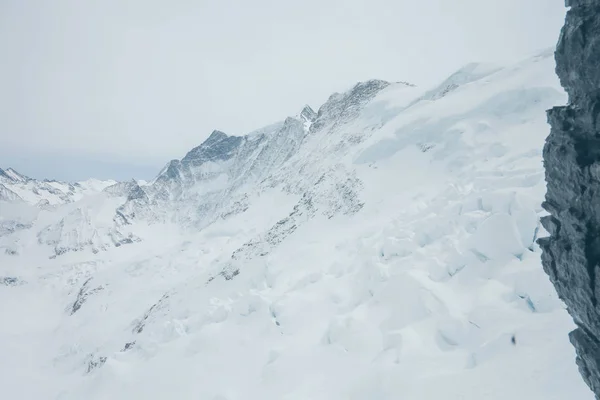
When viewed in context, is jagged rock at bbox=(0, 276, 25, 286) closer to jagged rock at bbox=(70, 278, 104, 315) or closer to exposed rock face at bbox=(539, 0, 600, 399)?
jagged rock at bbox=(70, 278, 104, 315)

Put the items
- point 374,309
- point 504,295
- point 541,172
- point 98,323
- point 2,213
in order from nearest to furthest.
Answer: point 504,295 → point 374,309 → point 541,172 → point 98,323 → point 2,213

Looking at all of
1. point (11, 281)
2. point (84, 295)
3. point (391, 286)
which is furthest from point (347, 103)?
point (11, 281)

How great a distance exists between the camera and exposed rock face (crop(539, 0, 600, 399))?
7434mm

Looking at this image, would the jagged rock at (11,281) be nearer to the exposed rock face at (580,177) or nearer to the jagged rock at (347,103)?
the jagged rock at (347,103)

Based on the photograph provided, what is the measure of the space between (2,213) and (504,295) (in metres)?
257

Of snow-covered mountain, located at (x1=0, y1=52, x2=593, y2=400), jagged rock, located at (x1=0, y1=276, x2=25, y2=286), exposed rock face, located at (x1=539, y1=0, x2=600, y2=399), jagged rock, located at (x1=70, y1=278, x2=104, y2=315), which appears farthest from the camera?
jagged rock, located at (x1=0, y1=276, x2=25, y2=286)

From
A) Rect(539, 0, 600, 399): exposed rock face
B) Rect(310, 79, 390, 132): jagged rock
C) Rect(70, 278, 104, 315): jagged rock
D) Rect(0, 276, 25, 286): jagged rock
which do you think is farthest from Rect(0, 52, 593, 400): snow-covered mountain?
Rect(0, 276, 25, 286): jagged rock

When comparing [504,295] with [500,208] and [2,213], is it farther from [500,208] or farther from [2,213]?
[2,213]

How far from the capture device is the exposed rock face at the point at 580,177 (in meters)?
7.43

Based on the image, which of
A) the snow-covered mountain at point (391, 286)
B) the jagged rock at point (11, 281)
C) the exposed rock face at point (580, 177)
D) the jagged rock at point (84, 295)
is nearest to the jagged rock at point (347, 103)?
the snow-covered mountain at point (391, 286)

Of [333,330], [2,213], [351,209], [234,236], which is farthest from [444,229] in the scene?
[2,213]

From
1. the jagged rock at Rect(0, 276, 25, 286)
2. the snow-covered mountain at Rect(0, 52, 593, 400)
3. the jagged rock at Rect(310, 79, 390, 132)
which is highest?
the jagged rock at Rect(310, 79, 390, 132)

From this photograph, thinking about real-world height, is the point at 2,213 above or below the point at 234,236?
above

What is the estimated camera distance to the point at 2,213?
650 feet
